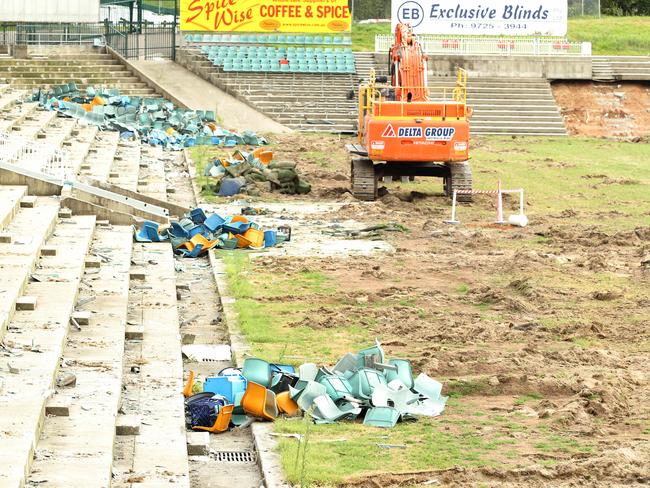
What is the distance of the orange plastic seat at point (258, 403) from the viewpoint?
38.2 ft

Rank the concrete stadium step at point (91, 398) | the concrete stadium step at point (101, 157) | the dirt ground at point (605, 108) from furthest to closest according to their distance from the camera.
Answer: the dirt ground at point (605, 108) → the concrete stadium step at point (101, 157) → the concrete stadium step at point (91, 398)

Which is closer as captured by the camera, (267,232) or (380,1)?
(267,232)

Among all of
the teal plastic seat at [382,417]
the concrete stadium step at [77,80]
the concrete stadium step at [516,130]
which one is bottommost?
the teal plastic seat at [382,417]

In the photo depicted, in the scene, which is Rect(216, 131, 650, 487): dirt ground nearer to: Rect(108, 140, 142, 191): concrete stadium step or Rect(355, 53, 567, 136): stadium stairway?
Rect(108, 140, 142, 191): concrete stadium step

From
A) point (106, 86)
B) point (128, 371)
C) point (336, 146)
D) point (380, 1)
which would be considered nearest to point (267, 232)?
point (128, 371)

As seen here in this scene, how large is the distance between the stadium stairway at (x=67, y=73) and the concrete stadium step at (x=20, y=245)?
24.2m

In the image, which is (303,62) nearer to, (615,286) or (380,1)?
(380,1)

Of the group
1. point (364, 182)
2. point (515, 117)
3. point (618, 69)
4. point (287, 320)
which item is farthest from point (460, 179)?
point (618, 69)

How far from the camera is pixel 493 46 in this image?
49.6 metres

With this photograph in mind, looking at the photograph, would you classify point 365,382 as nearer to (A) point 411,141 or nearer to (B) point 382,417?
(B) point 382,417

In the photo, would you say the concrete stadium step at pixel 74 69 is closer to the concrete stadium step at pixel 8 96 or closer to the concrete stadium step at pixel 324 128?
the concrete stadium step at pixel 8 96

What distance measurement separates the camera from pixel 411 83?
2909 centimetres

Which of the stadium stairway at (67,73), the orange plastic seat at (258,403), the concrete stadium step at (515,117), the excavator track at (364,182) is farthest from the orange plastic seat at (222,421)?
the stadium stairway at (67,73)

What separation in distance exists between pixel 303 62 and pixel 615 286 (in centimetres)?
3133
